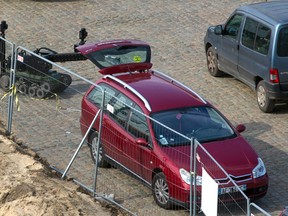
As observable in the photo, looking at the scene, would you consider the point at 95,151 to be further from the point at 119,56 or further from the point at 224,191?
the point at 224,191

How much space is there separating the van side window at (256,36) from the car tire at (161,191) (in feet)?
17.7

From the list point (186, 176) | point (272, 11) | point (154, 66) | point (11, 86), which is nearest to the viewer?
point (186, 176)

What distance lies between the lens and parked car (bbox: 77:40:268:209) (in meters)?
14.7

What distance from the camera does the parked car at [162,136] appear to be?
1473 cm

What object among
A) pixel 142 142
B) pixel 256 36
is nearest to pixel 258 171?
pixel 142 142

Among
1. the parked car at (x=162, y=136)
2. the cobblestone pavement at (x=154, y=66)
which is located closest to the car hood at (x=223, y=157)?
the parked car at (x=162, y=136)

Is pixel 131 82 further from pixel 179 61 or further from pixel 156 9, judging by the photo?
pixel 156 9

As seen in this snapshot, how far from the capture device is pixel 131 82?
54.9 ft

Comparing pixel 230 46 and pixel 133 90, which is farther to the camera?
pixel 230 46

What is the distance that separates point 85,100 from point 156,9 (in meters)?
10.0

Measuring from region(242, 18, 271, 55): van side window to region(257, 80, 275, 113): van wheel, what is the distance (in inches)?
27.5

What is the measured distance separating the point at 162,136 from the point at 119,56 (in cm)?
302

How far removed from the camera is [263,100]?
1962cm

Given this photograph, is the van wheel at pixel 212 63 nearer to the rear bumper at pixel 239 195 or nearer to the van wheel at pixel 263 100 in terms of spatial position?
the van wheel at pixel 263 100
